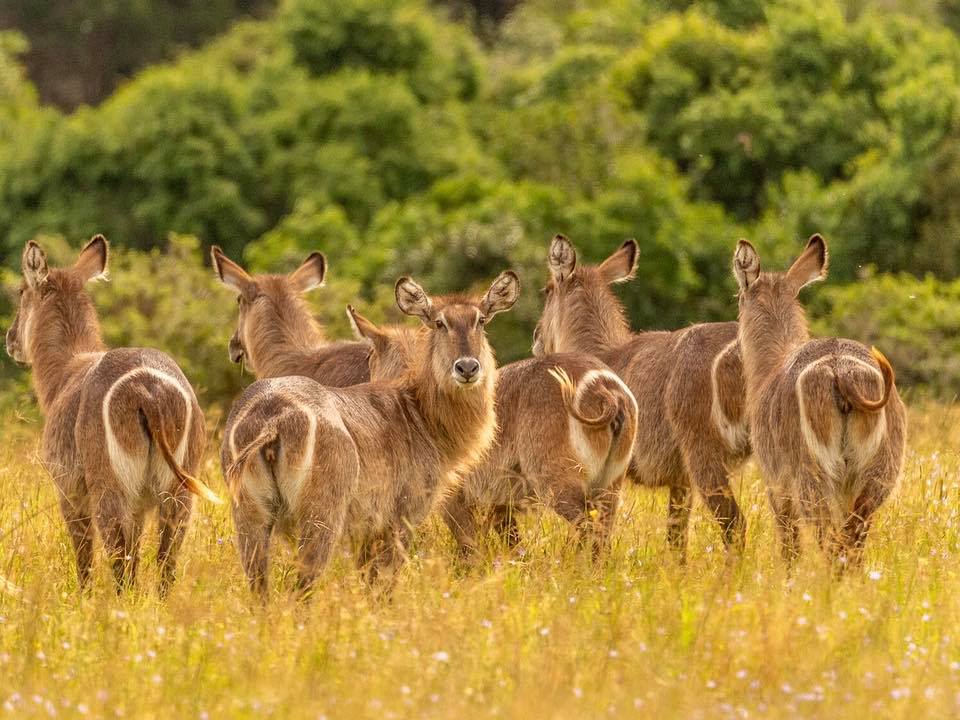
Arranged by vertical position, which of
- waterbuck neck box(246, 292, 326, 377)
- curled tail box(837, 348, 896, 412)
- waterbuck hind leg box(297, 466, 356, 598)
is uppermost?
curled tail box(837, 348, 896, 412)

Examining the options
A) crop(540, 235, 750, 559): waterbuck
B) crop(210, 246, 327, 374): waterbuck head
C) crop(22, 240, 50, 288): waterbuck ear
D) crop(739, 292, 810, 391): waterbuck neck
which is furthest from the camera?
crop(210, 246, 327, 374): waterbuck head

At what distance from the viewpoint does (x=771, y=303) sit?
→ 6.92m

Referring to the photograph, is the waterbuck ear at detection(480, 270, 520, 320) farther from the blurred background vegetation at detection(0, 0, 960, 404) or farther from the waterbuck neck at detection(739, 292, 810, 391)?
the blurred background vegetation at detection(0, 0, 960, 404)

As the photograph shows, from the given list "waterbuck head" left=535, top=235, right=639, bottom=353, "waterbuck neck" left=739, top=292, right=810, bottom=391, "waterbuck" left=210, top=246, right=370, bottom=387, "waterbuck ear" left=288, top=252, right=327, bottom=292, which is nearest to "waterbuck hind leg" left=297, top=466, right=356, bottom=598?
"waterbuck neck" left=739, top=292, right=810, bottom=391

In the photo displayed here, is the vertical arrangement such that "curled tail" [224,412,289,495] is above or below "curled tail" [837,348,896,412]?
below

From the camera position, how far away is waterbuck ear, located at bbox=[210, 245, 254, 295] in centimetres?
862

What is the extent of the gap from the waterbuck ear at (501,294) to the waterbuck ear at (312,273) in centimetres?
247

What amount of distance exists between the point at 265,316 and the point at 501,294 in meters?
2.31

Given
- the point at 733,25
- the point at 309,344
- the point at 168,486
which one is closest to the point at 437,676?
the point at 168,486

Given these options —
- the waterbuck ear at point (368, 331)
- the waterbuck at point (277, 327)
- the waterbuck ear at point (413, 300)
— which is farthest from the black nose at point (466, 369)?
the waterbuck at point (277, 327)

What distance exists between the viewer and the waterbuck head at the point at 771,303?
6.75 meters

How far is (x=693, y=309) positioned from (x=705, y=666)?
12959 millimetres

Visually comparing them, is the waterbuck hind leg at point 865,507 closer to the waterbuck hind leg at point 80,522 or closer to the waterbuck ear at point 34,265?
the waterbuck hind leg at point 80,522

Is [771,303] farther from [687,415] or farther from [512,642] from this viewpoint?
[512,642]
